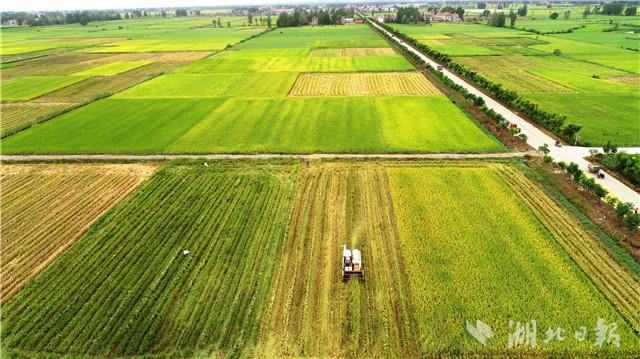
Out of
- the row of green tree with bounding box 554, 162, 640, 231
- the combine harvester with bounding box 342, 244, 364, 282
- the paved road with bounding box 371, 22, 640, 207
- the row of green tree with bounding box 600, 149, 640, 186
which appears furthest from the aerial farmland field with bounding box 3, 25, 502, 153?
the combine harvester with bounding box 342, 244, 364, 282

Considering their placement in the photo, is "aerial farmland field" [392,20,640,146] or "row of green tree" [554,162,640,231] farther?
"aerial farmland field" [392,20,640,146]

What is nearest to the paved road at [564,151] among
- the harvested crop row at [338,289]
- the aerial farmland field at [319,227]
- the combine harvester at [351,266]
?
the aerial farmland field at [319,227]

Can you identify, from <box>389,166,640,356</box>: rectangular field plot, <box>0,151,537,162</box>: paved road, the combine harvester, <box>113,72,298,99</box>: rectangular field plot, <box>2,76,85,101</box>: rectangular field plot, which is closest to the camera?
<box>389,166,640,356</box>: rectangular field plot

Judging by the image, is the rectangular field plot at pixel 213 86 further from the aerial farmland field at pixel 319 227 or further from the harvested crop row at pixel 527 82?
the harvested crop row at pixel 527 82

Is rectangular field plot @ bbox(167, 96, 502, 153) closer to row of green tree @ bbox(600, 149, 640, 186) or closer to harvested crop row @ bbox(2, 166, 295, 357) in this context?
row of green tree @ bbox(600, 149, 640, 186)

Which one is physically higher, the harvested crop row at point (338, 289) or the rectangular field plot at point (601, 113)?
the rectangular field plot at point (601, 113)

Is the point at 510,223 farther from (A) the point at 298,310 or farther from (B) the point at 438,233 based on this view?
(A) the point at 298,310
